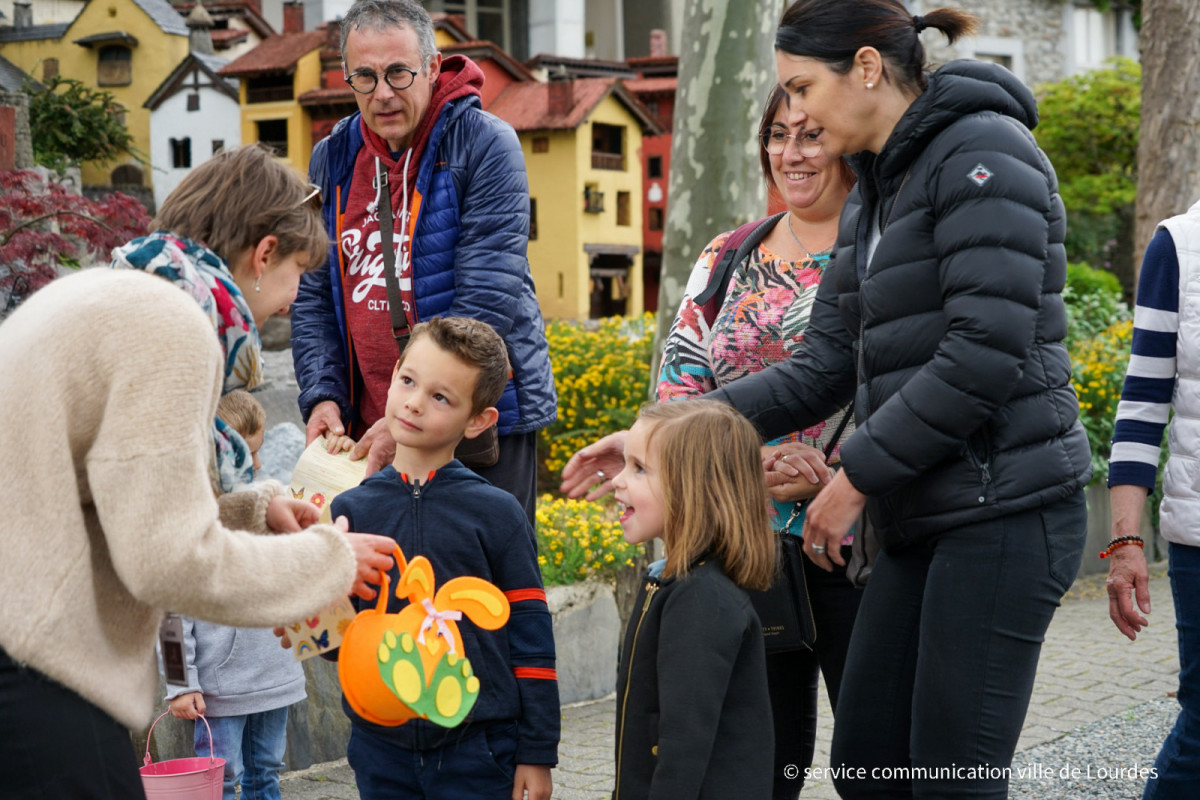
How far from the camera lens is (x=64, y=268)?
7.40 meters

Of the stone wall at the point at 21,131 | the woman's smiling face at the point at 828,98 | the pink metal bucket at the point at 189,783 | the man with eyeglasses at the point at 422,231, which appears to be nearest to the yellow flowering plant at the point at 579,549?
the man with eyeglasses at the point at 422,231

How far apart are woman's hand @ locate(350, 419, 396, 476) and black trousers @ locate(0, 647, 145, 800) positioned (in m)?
1.44

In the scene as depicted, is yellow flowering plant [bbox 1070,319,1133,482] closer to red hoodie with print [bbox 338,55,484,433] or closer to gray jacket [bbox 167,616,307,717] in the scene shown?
red hoodie with print [bbox 338,55,484,433]

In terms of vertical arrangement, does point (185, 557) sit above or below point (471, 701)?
above

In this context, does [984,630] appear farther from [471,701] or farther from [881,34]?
[881,34]

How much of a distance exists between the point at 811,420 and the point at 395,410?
1.02m

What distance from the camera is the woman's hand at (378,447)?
3.44 meters

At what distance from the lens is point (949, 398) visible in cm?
247

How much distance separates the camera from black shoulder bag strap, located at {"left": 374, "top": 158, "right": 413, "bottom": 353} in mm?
3789

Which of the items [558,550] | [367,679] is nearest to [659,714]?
[367,679]

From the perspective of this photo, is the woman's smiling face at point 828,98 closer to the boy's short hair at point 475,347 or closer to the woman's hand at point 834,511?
the woman's hand at point 834,511

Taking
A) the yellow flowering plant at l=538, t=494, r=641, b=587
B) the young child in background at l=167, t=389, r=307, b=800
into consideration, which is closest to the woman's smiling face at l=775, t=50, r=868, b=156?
the young child in background at l=167, t=389, r=307, b=800

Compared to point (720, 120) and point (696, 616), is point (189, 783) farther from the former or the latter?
point (720, 120)

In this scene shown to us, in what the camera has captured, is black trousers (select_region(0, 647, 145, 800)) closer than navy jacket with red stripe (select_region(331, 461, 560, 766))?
Yes
